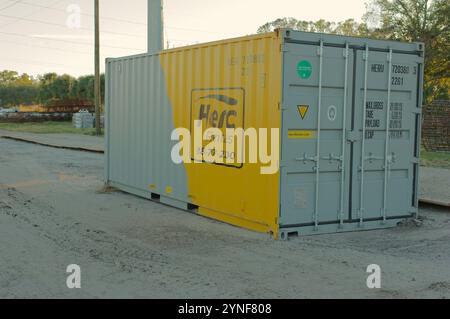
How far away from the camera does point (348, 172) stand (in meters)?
9.15

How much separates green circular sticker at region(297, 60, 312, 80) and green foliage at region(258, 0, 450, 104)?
1166 inches

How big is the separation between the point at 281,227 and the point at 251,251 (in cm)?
95

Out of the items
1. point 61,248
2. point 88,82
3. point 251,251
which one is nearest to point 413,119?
point 251,251

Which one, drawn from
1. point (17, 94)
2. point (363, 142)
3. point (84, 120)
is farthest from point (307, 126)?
point (17, 94)

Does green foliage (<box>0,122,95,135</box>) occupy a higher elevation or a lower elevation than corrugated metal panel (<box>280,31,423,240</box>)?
lower

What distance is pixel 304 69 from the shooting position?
28.3 ft

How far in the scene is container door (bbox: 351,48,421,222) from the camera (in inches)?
361

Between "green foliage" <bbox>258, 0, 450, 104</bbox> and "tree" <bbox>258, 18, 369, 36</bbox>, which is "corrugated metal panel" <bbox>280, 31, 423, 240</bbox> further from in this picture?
"tree" <bbox>258, 18, 369, 36</bbox>

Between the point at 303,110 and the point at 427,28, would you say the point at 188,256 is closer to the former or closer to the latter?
the point at 303,110

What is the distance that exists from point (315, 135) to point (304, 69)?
3.22 ft

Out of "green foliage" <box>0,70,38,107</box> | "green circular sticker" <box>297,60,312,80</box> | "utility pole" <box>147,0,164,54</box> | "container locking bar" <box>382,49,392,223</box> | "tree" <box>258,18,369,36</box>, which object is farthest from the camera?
"green foliage" <box>0,70,38,107</box>

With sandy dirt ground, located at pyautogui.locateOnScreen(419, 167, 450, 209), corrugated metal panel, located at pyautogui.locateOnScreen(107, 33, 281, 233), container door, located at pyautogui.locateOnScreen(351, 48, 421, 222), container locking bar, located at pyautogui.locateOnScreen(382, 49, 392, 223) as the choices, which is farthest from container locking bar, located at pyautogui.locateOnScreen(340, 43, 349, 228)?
sandy dirt ground, located at pyautogui.locateOnScreen(419, 167, 450, 209)

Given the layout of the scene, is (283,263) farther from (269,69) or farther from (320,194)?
(269,69)

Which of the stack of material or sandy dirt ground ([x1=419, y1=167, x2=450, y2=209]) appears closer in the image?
sandy dirt ground ([x1=419, y1=167, x2=450, y2=209])
